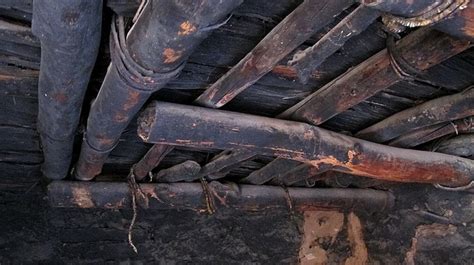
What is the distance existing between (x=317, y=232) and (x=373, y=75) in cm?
194

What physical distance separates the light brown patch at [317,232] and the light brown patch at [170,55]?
2.33 meters

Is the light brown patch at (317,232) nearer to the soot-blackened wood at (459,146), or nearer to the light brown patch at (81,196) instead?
the soot-blackened wood at (459,146)

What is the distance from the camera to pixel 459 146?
2162 millimetres

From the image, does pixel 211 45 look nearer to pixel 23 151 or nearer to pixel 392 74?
pixel 392 74

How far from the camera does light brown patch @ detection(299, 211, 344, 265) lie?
3.22 m

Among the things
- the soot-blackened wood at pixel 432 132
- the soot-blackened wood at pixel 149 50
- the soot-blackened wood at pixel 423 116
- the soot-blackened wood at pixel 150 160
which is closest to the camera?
the soot-blackened wood at pixel 149 50

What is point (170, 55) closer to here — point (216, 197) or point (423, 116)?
point (423, 116)

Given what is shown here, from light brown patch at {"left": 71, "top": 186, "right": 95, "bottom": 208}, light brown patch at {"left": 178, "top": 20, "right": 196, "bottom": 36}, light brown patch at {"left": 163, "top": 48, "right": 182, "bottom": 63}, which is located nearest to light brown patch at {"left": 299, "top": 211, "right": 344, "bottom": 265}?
light brown patch at {"left": 71, "top": 186, "right": 95, "bottom": 208}

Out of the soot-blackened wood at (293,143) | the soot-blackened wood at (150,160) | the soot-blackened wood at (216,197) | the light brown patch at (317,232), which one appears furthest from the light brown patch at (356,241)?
the soot-blackened wood at (150,160)

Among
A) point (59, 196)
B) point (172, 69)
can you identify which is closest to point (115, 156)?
point (59, 196)

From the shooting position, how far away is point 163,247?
9.19 feet

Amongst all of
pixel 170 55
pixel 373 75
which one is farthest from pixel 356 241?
pixel 170 55

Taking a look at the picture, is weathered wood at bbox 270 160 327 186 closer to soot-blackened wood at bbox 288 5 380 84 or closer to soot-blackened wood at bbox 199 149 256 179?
soot-blackened wood at bbox 199 149 256 179

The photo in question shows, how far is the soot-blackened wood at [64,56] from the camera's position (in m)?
1.03
